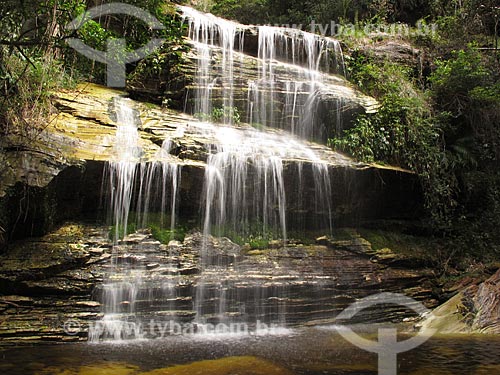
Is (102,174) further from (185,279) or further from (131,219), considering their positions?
(185,279)

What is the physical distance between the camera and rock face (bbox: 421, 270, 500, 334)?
669cm

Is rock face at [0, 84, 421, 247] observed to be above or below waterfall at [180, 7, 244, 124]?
below

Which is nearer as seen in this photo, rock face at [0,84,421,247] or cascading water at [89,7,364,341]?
rock face at [0,84,421,247]

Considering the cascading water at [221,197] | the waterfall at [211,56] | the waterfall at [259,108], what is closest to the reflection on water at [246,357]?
the cascading water at [221,197]

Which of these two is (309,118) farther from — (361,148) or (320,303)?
(320,303)

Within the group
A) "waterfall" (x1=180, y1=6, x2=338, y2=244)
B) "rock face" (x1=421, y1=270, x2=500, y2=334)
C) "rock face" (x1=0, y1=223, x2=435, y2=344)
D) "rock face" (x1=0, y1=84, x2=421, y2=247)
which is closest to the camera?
"rock face" (x1=0, y1=223, x2=435, y2=344)

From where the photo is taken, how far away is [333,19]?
16156 millimetres

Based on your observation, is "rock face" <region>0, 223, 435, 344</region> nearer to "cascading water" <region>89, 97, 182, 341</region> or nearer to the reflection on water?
"cascading water" <region>89, 97, 182, 341</region>

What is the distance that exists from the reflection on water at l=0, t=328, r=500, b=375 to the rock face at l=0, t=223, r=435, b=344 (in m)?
0.78

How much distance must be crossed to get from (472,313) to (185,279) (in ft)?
16.5

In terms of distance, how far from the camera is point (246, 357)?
483 centimetres

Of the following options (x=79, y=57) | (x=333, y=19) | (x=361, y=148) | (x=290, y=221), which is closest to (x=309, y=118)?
(x=361, y=148)

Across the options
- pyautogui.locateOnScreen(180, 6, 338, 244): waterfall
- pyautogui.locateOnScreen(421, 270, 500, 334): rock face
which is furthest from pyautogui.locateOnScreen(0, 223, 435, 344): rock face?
pyautogui.locateOnScreen(421, 270, 500, 334): rock face

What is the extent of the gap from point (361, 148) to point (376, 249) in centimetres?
254
